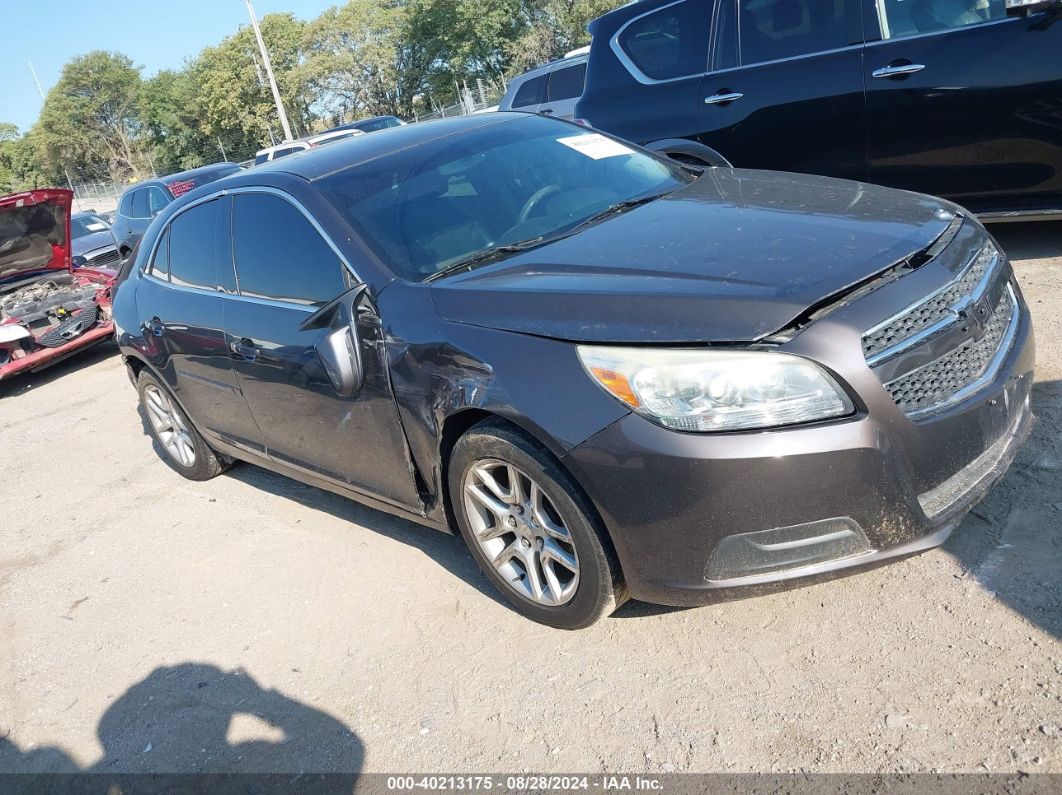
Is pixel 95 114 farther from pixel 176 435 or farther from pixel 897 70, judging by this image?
pixel 897 70

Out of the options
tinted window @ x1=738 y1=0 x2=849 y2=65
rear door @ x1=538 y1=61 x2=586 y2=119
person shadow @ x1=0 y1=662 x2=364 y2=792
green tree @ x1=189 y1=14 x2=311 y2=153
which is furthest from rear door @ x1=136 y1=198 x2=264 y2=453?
green tree @ x1=189 y1=14 x2=311 y2=153

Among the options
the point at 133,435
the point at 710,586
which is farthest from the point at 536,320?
the point at 133,435

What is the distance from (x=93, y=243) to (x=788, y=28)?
504 inches

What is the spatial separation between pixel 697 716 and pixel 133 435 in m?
5.45

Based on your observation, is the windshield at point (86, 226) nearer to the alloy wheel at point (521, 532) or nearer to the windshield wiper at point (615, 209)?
the windshield wiper at point (615, 209)

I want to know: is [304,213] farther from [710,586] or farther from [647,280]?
[710,586]

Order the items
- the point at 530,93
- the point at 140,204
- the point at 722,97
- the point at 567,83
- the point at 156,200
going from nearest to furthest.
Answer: the point at 722,97, the point at 567,83, the point at 530,93, the point at 156,200, the point at 140,204

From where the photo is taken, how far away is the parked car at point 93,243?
13.7m

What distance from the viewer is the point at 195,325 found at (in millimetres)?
4340

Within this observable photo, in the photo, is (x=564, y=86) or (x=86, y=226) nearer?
(x=564, y=86)

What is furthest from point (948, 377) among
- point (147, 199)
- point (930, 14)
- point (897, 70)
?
point (147, 199)

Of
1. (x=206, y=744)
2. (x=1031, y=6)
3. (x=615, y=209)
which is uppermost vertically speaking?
(x=1031, y=6)

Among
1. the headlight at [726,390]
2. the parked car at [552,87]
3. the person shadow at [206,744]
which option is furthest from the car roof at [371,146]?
the parked car at [552,87]

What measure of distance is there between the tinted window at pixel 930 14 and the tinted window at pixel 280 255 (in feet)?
12.3
